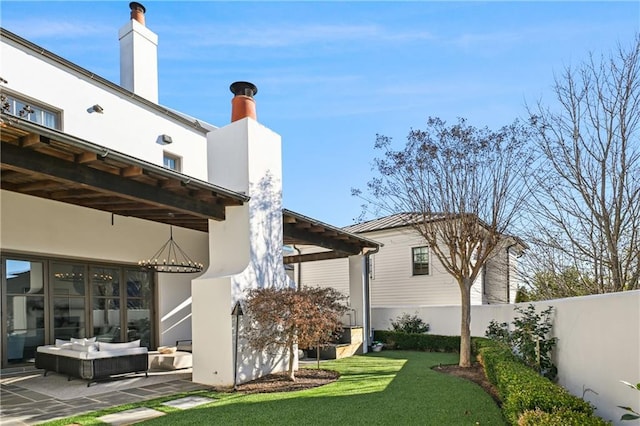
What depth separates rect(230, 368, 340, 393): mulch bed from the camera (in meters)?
8.01

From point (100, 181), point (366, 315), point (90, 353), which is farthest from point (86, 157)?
point (366, 315)

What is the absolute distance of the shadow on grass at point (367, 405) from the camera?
6.02 m

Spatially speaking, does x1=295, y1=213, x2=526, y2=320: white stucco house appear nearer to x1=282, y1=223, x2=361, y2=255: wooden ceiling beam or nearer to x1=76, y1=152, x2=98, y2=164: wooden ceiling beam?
x1=282, y1=223, x2=361, y2=255: wooden ceiling beam

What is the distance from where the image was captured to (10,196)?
9.10m

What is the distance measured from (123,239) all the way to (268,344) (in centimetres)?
527

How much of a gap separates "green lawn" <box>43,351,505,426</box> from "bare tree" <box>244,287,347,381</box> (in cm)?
103

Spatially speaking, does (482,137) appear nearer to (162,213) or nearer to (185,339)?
(162,213)

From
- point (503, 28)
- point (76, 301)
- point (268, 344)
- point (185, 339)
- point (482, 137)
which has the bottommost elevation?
point (185, 339)

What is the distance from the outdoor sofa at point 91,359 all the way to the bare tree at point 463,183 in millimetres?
7079

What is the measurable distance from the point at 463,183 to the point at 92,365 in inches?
343

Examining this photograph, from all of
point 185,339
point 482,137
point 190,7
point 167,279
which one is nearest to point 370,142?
point 482,137

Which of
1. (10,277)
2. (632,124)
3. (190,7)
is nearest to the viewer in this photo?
(632,124)

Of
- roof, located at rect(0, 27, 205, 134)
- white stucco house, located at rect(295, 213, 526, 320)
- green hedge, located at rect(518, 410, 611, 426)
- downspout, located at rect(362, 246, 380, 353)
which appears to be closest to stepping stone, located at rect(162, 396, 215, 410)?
green hedge, located at rect(518, 410, 611, 426)

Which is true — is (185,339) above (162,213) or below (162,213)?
below
